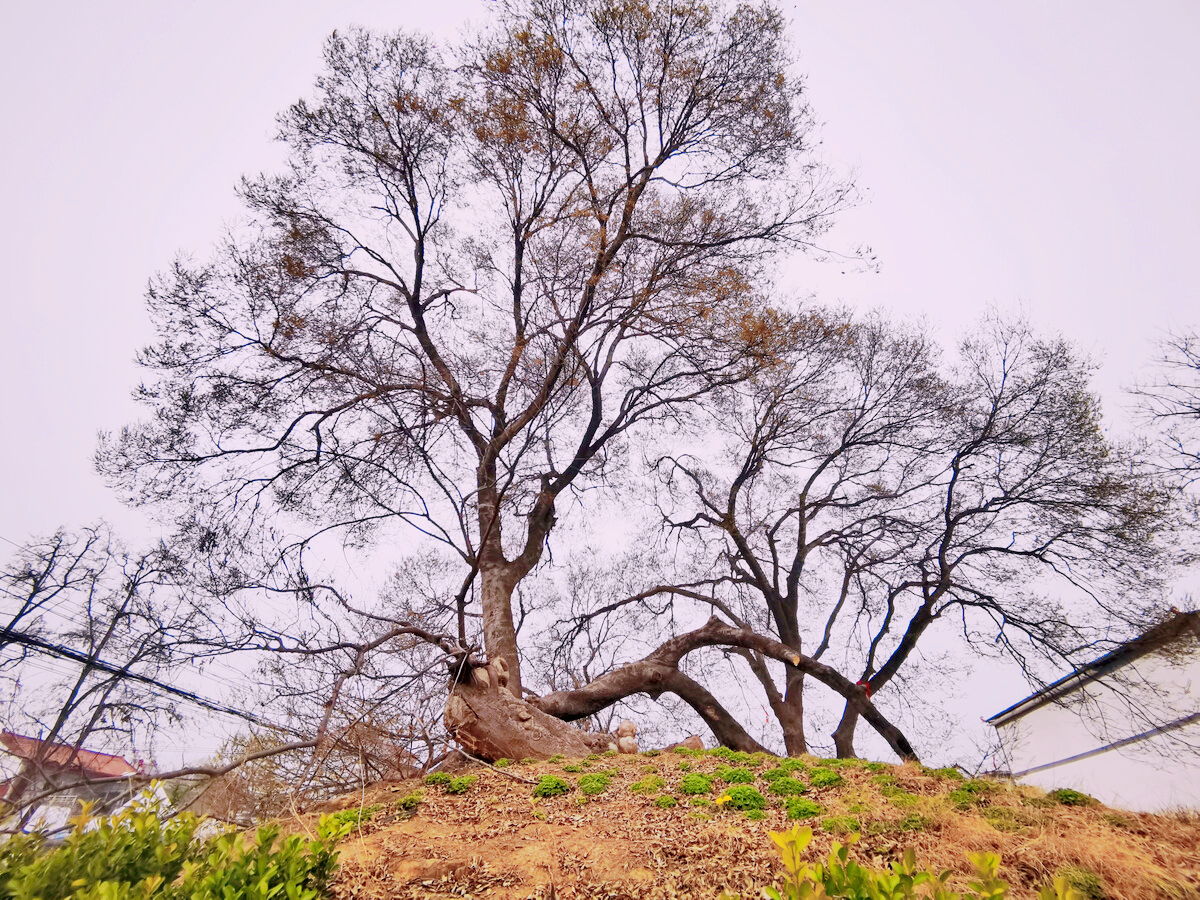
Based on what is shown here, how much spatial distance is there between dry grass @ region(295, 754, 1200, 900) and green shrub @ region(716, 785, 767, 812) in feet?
0.39

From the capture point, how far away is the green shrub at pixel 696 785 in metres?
5.13

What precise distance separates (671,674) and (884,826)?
18.8 feet

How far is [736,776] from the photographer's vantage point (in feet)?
17.8

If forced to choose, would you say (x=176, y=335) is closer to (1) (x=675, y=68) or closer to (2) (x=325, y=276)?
(2) (x=325, y=276)

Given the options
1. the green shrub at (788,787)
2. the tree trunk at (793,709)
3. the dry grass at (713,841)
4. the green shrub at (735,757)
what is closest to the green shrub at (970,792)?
the dry grass at (713,841)

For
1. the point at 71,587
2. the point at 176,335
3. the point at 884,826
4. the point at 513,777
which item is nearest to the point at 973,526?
the point at 884,826

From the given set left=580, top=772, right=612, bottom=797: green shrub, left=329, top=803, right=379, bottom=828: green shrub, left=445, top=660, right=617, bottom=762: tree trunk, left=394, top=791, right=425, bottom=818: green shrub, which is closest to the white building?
left=580, top=772, right=612, bottom=797: green shrub

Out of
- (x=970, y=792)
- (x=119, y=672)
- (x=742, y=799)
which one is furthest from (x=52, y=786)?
(x=970, y=792)

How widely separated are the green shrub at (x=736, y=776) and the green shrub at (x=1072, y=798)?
2187mm

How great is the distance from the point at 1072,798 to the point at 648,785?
308 cm

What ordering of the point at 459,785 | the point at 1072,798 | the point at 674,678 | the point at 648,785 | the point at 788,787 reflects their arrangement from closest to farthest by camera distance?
1. the point at 1072,798
2. the point at 788,787
3. the point at 648,785
4. the point at 459,785
5. the point at 674,678

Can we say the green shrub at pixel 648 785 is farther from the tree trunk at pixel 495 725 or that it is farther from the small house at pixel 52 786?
the small house at pixel 52 786

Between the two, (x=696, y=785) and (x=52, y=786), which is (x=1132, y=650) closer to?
(x=696, y=785)

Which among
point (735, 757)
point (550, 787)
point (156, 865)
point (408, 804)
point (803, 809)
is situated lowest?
point (156, 865)
